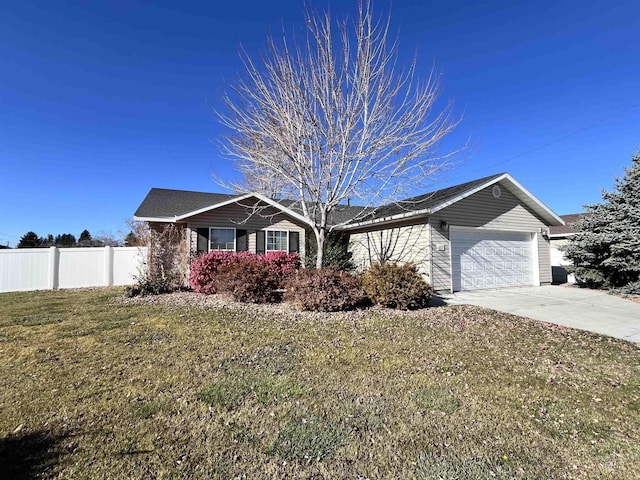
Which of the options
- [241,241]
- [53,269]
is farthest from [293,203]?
[53,269]

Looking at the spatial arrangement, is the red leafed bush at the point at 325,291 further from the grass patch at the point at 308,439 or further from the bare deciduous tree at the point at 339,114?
the grass patch at the point at 308,439

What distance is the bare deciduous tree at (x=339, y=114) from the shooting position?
9.33 metres

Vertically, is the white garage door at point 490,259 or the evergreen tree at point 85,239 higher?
the evergreen tree at point 85,239

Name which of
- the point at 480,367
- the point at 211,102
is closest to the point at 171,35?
the point at 211,102

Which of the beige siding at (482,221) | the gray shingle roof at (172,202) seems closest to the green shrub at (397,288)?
the beige siding at (482,221)

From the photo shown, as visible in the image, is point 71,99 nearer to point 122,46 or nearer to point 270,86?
point 122,46

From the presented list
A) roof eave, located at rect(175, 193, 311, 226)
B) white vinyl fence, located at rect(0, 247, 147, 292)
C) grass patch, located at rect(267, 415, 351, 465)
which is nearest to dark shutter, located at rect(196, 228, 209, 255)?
roof eave, located at rect(175, 193, 311, 226)

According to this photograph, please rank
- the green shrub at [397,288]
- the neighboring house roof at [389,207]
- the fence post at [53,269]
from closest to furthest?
the green shrub at [397,288] → the neighboring house roof at [389,207] → the fence post at [53,269]

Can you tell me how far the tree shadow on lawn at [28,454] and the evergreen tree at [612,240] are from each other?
52.1 feet

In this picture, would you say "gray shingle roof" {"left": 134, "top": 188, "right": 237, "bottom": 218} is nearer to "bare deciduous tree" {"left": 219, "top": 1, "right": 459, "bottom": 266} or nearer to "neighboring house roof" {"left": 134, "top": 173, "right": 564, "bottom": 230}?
"neighboring house roof" {"left": 134, "top": 173, "right": 564, "bottom": 230}

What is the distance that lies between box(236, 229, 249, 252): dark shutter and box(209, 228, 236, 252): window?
0.46ft

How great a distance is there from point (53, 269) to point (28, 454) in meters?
13.6

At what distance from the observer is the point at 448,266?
11930 mm

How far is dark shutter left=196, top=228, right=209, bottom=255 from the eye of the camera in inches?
508
